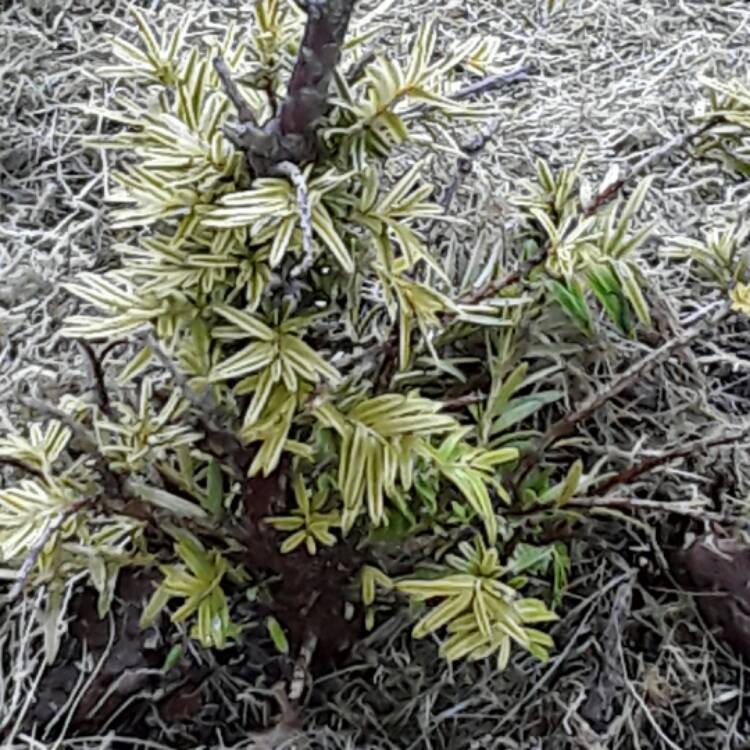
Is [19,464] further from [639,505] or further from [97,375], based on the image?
[639,505]

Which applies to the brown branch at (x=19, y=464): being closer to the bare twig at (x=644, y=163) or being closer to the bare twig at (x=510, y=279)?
the bare twig at (x=510, y=279)

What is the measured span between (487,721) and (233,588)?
0.25 m

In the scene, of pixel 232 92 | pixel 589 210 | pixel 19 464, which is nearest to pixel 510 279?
pixel 589 210

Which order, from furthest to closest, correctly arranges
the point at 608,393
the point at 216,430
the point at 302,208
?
the point at 608,393, the point at 216,430, the point at 302,208

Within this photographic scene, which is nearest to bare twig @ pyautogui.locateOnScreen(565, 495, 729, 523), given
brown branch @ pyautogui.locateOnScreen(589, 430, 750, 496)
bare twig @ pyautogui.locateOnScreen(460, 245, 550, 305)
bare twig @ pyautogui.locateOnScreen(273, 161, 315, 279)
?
Answer: brown branch @ pyautogui.locateOnScreen(589, 430, 750, 496)

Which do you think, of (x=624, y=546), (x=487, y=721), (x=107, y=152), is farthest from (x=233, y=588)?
(x=107, y=152)

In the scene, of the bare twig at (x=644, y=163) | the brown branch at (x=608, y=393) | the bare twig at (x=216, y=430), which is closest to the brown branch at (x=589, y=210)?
the bare twig at (x=644, y=163)

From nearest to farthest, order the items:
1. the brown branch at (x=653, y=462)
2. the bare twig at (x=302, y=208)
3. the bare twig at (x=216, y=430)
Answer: the bare twig at (x=302, y=208), the bare twig at (x=216, y=430), the brown branch at (x=653, y=462)

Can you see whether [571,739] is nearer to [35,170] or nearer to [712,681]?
[712,681]

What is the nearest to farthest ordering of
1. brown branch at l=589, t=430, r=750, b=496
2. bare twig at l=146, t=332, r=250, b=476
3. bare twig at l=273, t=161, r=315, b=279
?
bare twig at l=273, t=161, r=315, b=279 < bare twig at l=146, t=332, r=250, b=476 < brown branch at l=589, t=430, r=750, b=496

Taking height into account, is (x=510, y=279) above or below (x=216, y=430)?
above

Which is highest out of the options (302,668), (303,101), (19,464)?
(303,101)

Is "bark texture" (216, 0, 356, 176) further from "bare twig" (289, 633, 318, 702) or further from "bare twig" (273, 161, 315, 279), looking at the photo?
"bare twig" (289, 633, 318, 702)

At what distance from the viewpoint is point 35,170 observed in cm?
146
